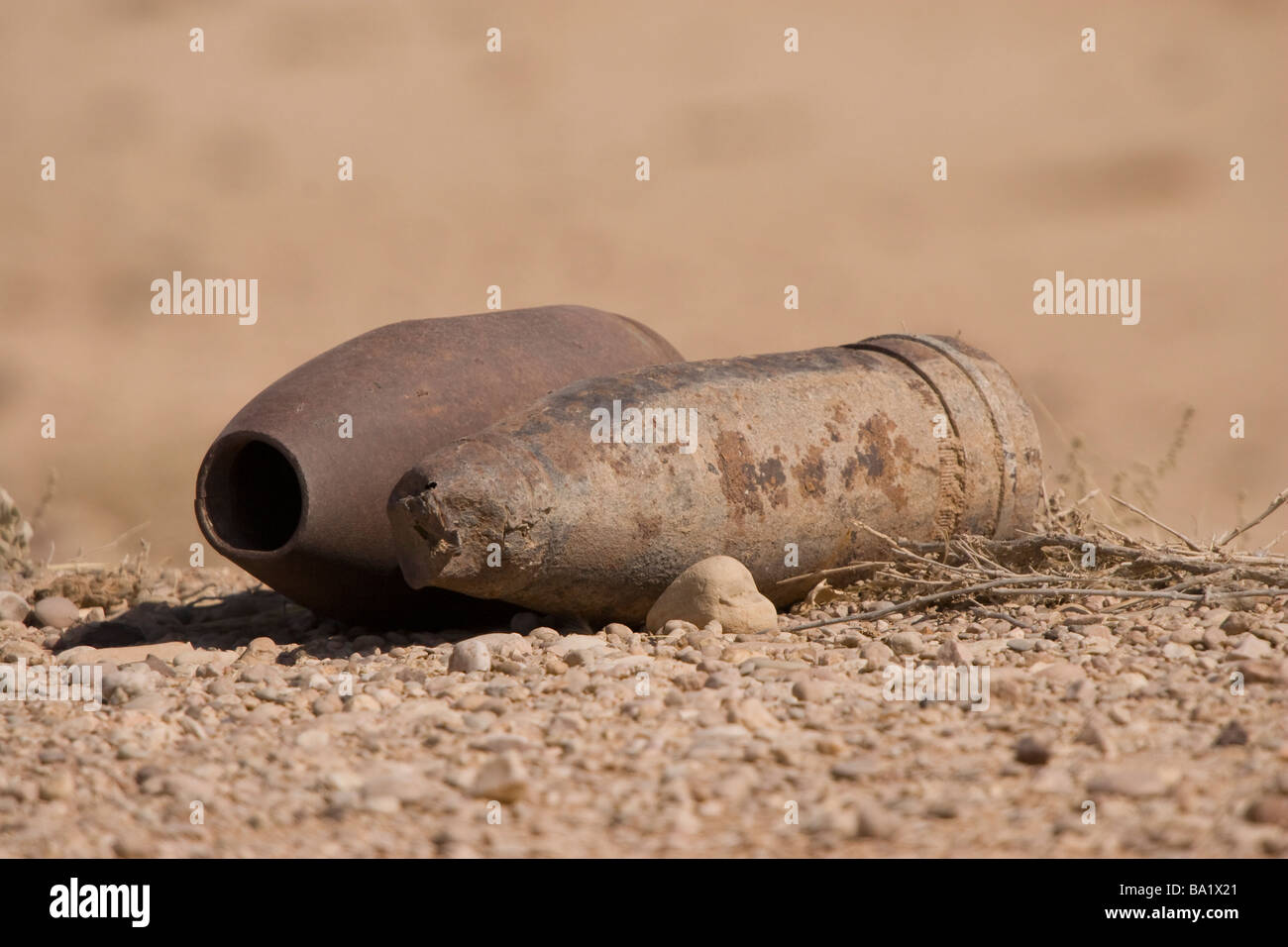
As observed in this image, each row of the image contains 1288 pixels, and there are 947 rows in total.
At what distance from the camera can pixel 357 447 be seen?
4355 mm

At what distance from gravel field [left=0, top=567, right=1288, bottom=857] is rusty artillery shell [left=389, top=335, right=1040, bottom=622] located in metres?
0.27

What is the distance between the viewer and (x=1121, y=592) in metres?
4.19

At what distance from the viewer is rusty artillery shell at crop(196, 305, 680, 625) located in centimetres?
431

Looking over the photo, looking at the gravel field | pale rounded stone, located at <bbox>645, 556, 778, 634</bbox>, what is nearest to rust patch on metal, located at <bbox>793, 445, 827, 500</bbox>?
pale rounded stone, located at <bbox>645, 556, 778, 634</bbox>

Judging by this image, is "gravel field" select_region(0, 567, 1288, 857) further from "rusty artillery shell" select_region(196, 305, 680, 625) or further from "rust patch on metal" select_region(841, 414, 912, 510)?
"rust patch on metal" select_region(841, 414, 912, 510)

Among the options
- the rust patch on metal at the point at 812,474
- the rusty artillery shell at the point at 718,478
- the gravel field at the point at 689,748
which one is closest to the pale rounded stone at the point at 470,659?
the gravel field at the point at 689,748

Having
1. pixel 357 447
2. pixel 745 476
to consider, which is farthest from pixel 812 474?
pixel 357 447

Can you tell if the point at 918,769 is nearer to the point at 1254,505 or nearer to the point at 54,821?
the point at 54,821

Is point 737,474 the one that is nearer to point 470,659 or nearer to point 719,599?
point 719,599

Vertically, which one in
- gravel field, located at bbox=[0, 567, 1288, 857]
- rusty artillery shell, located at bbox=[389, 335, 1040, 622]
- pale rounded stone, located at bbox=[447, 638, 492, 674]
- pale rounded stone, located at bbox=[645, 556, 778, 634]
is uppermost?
rusty artillery shell, located at bbox=[389, 335, 1040, 622]

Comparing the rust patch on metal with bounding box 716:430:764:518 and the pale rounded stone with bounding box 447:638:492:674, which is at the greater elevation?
the rust patch on metal with bounding box 716:430:764:518

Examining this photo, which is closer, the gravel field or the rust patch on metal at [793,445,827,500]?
the gravel field

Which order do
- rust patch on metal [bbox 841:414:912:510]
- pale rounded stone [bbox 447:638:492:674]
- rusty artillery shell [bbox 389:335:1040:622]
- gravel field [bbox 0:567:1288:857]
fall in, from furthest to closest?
rust patch on metal [bbox 841:414:912:510], rusty artillery shell [bbox 389:335:1040:622], pale rounded stone [bbox 447:638:492:674], gravel field [bbox 0:567:1288:857]

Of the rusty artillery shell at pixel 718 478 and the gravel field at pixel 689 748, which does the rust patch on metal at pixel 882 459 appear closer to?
the rusty artillery shell at pixel 718 478
